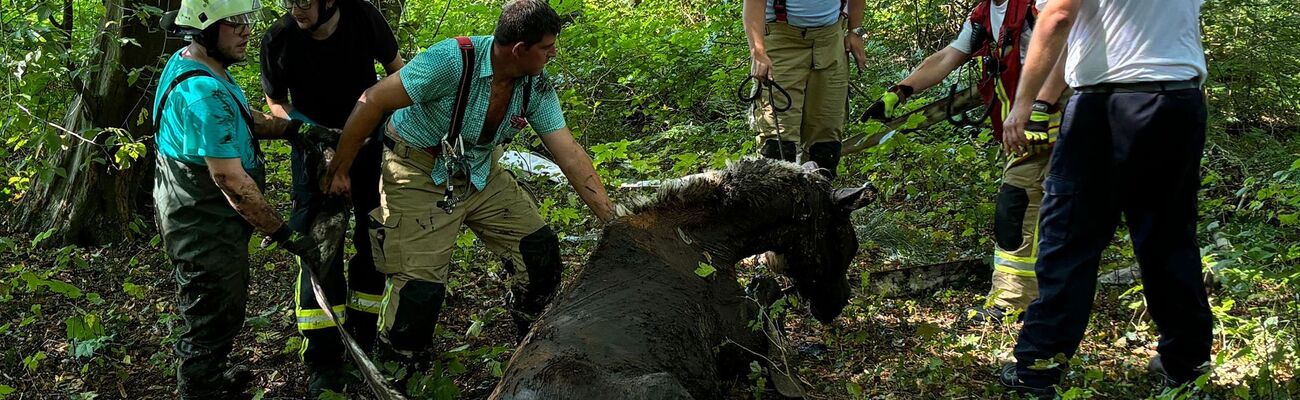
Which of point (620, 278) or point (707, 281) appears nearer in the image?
point (620, 278)

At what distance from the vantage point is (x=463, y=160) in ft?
13.4

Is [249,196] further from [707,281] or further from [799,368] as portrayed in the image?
[799,368]

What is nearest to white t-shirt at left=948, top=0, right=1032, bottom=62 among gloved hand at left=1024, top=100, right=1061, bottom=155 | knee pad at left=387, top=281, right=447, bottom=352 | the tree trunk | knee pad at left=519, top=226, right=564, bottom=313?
gloved hand at left=1024, top=100, right=1061, bottom=155


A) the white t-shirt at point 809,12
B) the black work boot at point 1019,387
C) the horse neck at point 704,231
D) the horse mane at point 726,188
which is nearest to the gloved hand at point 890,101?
the horse mane at point 726,188

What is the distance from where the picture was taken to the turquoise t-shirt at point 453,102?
3.89 m

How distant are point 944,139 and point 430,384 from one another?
526 centimetres

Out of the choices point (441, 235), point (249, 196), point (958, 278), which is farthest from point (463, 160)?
point (958, 278)

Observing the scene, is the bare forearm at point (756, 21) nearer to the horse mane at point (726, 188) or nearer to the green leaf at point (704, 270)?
the horse mane at point (726, 188)

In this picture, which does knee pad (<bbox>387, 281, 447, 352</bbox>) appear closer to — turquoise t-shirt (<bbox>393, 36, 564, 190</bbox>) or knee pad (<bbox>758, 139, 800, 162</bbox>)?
turquoise t-shirt (<bbox>393, 36, 564, 190</bbox>)

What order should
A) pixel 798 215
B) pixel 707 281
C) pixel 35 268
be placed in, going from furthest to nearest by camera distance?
pixel 35 268
pixel 798 215
pixel 707 281

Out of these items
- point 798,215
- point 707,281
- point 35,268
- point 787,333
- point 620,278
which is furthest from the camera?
point 35,268

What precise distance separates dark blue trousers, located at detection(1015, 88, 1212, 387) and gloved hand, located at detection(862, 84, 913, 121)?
1.16 metres

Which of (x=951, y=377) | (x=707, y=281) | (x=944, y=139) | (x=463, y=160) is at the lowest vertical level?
(x=944, y=139)

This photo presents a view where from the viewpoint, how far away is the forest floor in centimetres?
404
